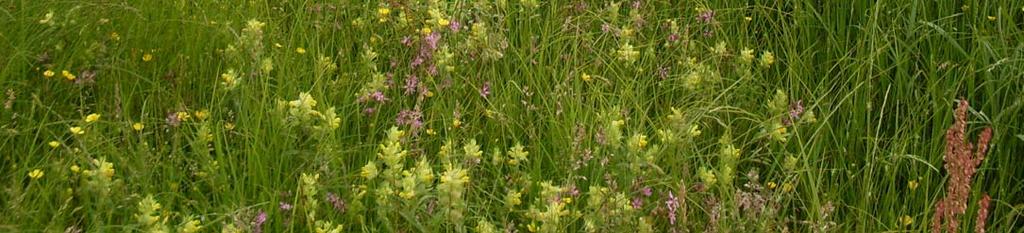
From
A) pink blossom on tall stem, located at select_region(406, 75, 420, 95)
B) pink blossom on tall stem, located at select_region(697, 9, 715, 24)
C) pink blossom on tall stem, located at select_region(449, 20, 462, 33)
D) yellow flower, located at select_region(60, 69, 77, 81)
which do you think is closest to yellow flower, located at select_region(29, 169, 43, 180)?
yellow flower, located at select_region(60, 69, 77, 81)

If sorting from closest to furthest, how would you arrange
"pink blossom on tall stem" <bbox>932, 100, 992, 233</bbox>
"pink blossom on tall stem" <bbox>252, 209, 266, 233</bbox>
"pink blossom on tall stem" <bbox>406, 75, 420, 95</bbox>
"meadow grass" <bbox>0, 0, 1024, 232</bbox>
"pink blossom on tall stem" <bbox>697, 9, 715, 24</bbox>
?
1. "pink blossom on tall stem" <bbox>932, 100, 992, 233</bbox>
2. "pink blossom on tall stem" <bbox>252, 209, 266, 233</bbox>
3. "meadow grass" <bbox>0, 0, 1024, 232</bbox>
4. "pink blossom on tall stem" <bbox>406, 75, 420, 95</bbox>
5. "pink blossom on tall stem" <bbox>697, 9, 715, 24</bbox>

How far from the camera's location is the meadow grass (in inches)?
98.0

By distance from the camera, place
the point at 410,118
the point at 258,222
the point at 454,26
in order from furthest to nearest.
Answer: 1. the point at 454,26
2. the point at 410,118
3. the point at 258,222

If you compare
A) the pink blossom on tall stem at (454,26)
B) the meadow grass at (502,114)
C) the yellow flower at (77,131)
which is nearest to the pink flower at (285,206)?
the meadow grass at (502,114)

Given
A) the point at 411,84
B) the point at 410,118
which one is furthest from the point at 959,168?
the point at 411,84

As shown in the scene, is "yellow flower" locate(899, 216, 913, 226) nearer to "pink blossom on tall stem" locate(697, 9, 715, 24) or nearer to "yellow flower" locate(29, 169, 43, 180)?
"pink blossom on tall stem" locate(697, 9, 715, 24)

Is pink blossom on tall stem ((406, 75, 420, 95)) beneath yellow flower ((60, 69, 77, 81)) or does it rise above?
beneath

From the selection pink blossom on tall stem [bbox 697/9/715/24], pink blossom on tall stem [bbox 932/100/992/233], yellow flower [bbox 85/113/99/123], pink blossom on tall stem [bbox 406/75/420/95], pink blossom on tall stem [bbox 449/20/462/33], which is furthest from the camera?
pink blossom on tall stem [bbox 697/9/715/24]

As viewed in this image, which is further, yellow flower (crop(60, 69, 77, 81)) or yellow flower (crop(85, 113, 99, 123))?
yellow flower (crop(60, 69, 77, 81))

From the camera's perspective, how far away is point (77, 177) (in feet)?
8.22

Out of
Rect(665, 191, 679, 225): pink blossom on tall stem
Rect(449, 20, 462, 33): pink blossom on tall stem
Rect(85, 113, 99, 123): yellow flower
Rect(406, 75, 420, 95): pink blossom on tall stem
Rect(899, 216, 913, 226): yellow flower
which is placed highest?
Rect(85, 113, 99, 123): yellow flower

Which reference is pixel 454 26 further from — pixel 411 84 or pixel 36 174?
pixel 36 174

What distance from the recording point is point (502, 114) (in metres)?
2.92

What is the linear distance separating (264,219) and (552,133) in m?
0.67
